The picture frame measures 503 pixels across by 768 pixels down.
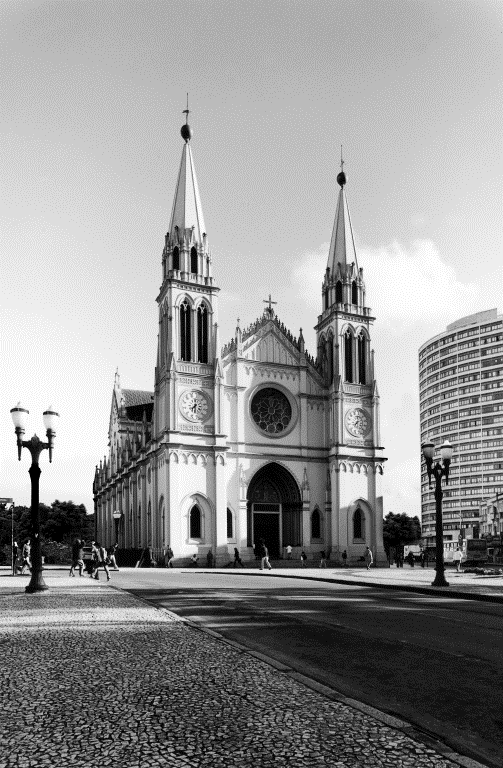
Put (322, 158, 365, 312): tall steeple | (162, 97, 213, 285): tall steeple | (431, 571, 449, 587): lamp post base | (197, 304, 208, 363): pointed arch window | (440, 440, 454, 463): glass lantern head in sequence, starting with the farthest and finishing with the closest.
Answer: (322, 158, 365, 312): tall steeple, (162, 97, 213, 285): tall steeple, (197, 304, 208, 363): pointed arch window, (440, 440, 454, 463): glass lantern head, (431, 571, 449, 587): lamp post base

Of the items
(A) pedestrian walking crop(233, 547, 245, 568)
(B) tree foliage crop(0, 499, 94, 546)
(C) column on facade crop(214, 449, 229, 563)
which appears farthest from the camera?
(B) tree foliage crop(0, 499, 94, 546)

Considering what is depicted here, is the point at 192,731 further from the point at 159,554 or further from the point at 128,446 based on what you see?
the point at 128,446

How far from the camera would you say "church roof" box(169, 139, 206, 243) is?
2357 inches

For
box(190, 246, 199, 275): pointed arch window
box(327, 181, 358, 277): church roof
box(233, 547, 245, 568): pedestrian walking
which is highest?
box(327, 181, 358, 277): church roof

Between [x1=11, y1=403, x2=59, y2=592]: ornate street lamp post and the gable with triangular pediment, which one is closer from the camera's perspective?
[x1=11, y1=403, x2=59, y2=592]: ornate street lamp post

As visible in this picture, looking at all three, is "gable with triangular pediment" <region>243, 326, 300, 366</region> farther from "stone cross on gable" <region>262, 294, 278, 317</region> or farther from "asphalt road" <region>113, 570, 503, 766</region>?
"asphalt road" <region>113, 570, 503, 766</region>

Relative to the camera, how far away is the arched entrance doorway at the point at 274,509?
59.3m

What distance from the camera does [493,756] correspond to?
5.59 m

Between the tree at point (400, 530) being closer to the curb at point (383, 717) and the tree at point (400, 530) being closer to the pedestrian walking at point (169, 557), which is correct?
the pedestrian walking at point (169, 557)

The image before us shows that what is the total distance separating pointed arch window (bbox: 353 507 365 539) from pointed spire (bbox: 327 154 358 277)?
62.3 feet

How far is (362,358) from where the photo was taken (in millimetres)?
63500

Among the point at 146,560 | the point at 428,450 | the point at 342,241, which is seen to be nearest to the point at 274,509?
the point at 146,560

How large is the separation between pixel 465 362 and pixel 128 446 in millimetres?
83505

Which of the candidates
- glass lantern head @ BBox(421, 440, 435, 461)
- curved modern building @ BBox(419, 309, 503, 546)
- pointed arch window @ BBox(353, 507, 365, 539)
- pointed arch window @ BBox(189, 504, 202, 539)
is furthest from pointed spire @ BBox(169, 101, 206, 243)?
curved modern building @ BBox(419, 309, 503, 546)
